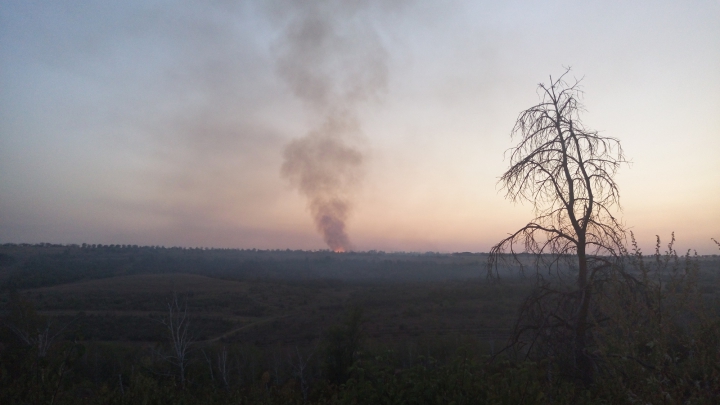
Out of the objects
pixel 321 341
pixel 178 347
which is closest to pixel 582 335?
pixel 178 347

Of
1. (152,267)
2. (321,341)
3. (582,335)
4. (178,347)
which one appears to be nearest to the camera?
(582,335)

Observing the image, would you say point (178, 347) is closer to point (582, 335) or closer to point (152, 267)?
point (582, 335)

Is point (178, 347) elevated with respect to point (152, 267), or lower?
elevated

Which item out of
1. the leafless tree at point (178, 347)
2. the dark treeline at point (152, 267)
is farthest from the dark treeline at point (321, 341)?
the dark treeline at point (152, 267)

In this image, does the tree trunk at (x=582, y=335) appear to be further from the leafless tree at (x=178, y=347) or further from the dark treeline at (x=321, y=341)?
the leafless tree at (x=178, y=347)

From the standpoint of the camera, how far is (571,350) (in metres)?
6.02

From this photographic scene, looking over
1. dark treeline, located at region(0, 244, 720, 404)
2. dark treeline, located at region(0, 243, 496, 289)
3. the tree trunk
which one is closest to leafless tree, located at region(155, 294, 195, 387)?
dark treeline, located at region(0, 244, 720, 404)

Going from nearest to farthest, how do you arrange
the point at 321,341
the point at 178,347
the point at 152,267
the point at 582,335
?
1. the point at 582,335
2. the point at 178,347
3. the point at 321,341
4. the point at 152,267

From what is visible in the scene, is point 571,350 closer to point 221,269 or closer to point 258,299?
point 258,299

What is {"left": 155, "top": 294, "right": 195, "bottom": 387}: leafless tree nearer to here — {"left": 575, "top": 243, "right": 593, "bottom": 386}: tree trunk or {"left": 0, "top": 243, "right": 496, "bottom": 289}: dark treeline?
{"left": 575, "top": 243, "right": 593, "bottom": 386}: tree trunk

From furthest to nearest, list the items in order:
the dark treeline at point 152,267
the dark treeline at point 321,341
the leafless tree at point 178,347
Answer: the dark treeline at point 152,267, the leafless tree at point 178,347, the dark treeline at point 321,341

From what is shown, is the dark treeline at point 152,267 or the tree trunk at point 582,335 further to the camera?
the dark treeline at point 152,267

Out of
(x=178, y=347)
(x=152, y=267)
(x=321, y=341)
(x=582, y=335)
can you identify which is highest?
(x=582, y=335)

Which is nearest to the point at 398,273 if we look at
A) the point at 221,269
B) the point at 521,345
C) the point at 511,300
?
the point at 221,269
